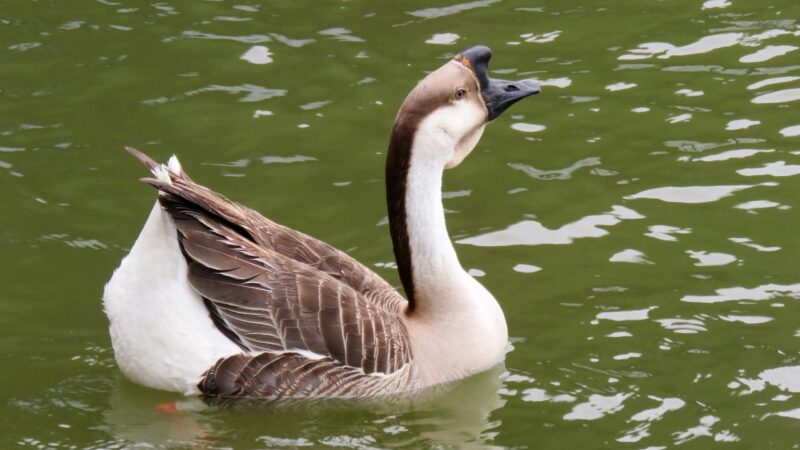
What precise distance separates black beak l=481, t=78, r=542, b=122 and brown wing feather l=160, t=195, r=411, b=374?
1402mm

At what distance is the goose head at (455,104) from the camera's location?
866cm

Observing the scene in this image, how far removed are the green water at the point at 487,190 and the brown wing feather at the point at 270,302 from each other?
0.38 metres

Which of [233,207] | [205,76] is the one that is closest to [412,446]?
[233,207]

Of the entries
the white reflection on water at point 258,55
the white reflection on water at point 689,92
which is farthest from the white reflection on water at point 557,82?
the white reflection on water at point 258,55

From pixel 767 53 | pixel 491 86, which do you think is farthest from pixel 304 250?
pixel 767 53

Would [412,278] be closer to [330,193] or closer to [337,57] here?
[330,193]

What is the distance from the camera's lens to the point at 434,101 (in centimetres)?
868

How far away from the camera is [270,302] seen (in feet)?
28.4

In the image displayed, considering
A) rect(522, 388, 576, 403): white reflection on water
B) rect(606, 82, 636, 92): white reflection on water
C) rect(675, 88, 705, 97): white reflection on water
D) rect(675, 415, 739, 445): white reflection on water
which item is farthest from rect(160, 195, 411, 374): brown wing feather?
rect(675, 88, 705, 97): white reflection on water

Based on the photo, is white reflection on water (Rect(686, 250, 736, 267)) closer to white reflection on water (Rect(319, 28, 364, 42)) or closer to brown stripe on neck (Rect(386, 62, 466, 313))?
brown stripe on neck (Rect(386, 62, 466, 313))

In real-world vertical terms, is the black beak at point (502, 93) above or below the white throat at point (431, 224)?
above

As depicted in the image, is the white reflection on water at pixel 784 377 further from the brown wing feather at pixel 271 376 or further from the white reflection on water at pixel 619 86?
the white reflection on water at pixel 619 86

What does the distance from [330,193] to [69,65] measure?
3.09 meters

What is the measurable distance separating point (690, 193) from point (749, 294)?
145 cm
